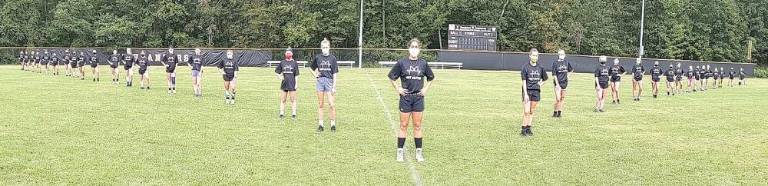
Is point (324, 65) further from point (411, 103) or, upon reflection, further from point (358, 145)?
point (411, 103)

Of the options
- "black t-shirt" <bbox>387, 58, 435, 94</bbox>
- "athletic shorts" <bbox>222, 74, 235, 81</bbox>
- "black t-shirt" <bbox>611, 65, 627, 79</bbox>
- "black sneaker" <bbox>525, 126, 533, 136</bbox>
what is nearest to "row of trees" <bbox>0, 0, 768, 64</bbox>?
"athletic shorts" <bbox>222, 74, 235, 81</bbox>

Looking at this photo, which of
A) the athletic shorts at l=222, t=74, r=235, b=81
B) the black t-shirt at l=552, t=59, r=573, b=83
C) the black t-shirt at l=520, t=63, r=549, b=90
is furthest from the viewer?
the athletic shorts at l=222, t=74, r=235, b=81

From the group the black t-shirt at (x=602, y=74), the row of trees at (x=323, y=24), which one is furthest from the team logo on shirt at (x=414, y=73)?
the row of trees at (x=323, y=24)

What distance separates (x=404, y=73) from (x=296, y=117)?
21.4 ft

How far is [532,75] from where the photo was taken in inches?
544

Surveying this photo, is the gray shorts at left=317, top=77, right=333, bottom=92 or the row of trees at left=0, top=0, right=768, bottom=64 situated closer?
the gray shorts at left=317, top=77, right=333, bottom=92

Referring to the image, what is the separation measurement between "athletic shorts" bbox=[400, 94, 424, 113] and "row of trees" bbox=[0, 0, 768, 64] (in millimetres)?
53148

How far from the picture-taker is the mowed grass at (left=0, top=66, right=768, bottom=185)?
29.6 feet

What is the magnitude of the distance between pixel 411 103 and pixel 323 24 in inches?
2174

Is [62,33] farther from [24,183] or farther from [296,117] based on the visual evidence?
[24,183]

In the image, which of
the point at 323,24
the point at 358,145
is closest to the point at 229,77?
the point at 358,145

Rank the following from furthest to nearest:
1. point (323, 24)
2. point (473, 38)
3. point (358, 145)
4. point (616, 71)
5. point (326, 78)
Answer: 1. point (323, 24)
2. point (473, 38)
3. point (616, 71)
4. point (326, 78)
5. point (358, 145)

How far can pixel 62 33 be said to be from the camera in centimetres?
6781

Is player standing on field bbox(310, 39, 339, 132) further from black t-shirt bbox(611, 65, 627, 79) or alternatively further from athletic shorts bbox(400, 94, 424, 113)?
black t-shirt bbox(611, 65, 627, 79)
